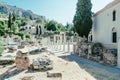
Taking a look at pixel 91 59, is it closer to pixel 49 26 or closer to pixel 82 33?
pixel 82 33

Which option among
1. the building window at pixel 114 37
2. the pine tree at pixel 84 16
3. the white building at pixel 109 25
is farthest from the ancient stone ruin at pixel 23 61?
the pine tree at pixel 84 16

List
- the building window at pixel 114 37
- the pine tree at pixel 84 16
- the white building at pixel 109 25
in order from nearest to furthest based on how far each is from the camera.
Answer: the white building at pixel 109 25 < the building window at pixel 114 37 < the pine tree at pixel 84 16

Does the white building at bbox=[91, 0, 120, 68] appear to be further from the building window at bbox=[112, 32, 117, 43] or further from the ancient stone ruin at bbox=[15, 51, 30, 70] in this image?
the ancient stone ruin at bbox=[15, 51, 30, 70]

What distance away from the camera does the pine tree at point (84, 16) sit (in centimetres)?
2800

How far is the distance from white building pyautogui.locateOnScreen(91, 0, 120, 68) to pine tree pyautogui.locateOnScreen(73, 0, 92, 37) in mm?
1298

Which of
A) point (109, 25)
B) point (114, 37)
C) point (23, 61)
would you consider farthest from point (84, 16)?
point (23, 61)

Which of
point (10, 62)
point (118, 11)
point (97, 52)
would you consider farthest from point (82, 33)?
point (10, 62)

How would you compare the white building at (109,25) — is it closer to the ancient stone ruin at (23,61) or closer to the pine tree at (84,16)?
the pine tree at (84,16)

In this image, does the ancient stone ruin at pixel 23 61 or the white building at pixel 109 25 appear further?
the white building at pixel 109 25

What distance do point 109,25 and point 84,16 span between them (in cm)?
527

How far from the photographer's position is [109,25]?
23.7 metres

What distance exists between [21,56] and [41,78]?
12.2 ft

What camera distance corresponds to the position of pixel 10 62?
1989 centimetres

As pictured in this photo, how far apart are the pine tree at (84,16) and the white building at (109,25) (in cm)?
130
